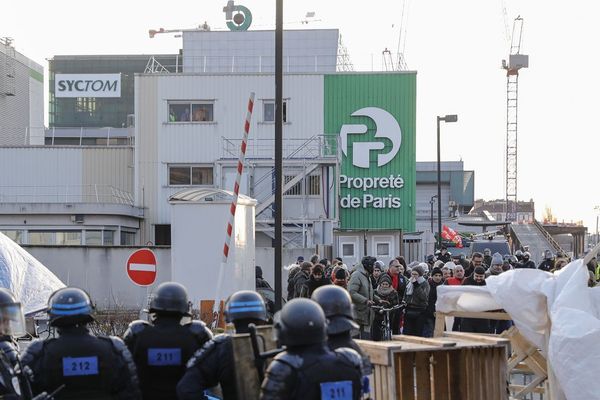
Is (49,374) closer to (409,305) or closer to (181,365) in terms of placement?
(181,365)

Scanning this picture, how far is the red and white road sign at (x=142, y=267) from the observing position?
16391 millimetres

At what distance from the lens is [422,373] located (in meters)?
9.16

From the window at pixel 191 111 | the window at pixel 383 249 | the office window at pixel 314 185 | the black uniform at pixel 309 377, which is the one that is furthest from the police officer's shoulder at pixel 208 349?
the window at pixel 191 111

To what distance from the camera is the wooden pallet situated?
349 inches

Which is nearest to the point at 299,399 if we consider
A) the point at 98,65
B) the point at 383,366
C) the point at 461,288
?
the point at 383,366

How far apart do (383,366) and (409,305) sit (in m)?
7.40

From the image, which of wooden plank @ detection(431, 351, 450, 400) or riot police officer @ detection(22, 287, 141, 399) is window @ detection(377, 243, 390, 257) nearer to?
wooden plank @ detection(431, 351, 450, 400)

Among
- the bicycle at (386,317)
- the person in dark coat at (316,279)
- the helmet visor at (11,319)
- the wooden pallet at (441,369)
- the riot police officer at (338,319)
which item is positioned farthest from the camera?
the bicycle at (386,317)

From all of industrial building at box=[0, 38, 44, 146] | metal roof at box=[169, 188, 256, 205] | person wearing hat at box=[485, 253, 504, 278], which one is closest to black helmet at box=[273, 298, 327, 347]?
metal roof at box=[169, 188, 256, 205]

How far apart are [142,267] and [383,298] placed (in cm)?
376

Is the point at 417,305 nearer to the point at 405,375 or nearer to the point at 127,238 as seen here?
the point at 405,375

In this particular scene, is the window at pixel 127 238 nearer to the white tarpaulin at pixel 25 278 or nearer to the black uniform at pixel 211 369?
Answer: the white tarpaulin at pixel 25 278

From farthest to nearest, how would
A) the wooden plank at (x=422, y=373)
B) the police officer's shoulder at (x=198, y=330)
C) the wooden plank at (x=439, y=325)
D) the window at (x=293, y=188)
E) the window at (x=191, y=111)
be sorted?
the window at (x=191, y=111)
the window at (x=293, y=188)
the wooden plank at (x=439, y=325)
the wooden plank at (x=422, y=373)
the police officer's shoulder at (x=198, y=330)

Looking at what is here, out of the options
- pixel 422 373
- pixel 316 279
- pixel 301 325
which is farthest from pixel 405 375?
→ pixel 316 279
